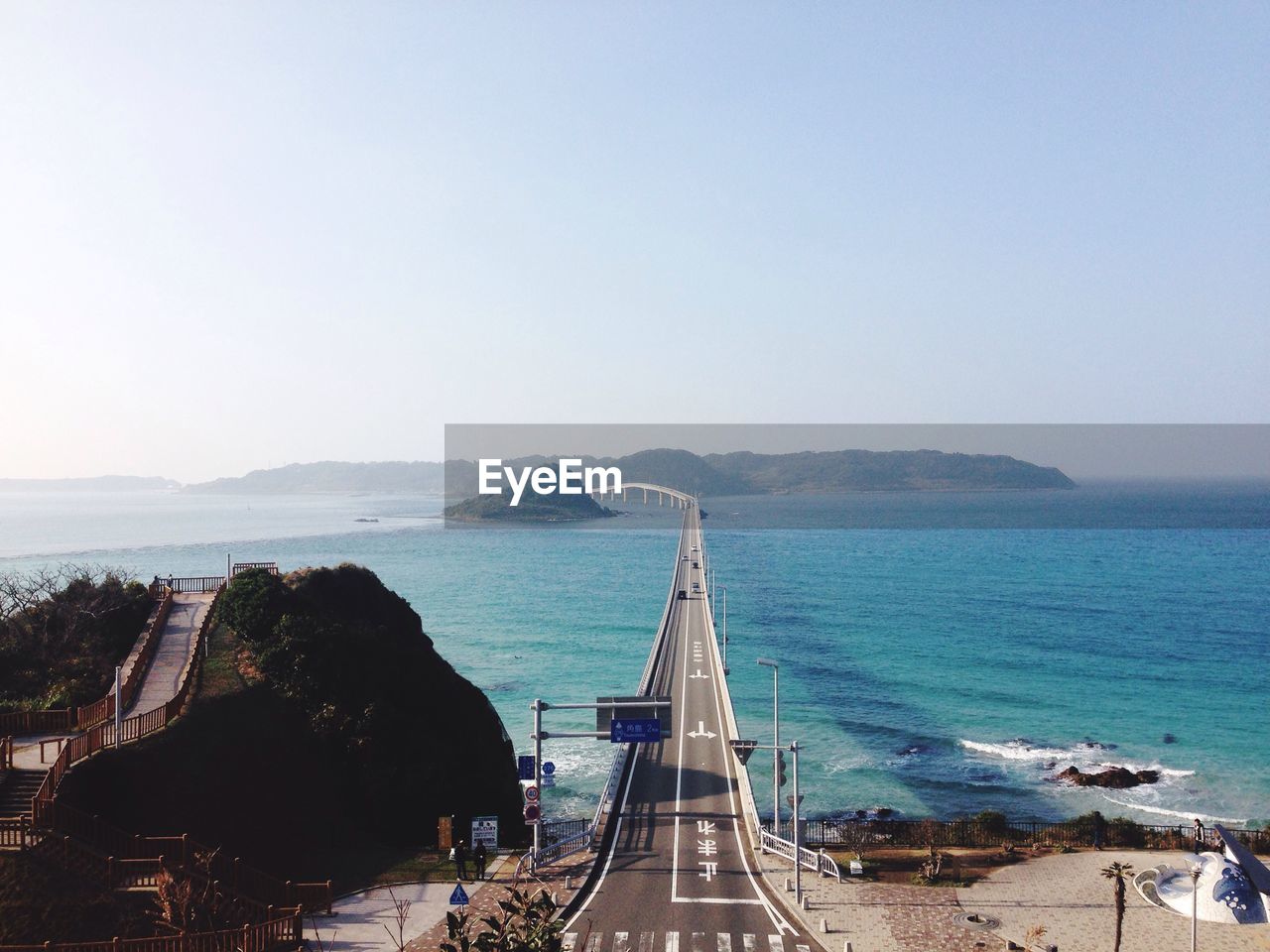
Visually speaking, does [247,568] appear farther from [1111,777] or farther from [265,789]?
[1111,777]

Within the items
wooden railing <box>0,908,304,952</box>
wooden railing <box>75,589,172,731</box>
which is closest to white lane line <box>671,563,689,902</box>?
wooden railing <box>0,908,304,952</box>

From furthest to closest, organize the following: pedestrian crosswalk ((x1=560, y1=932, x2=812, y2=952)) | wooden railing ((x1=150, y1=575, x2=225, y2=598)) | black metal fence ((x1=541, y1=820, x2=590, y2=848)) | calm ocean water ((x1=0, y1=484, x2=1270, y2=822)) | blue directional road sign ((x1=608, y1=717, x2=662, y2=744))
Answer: calm ocean water ((x1=0, y1=484, x2=1270, y2=822)) → wooden railing ((x1=150, y1=575, x2=225, y2=598)) → blue directional road sign ((x1=608, y1=717, x2=662, y2=744)) → black metal fence ((x1=541, y1=820, x2=590, y2=848)) → pedestrian crosswalk ((x1=560, y1=932, x2=812, y2=952))

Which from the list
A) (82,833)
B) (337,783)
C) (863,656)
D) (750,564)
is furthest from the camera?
(750,564)

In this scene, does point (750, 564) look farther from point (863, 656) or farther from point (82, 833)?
point (82, 833)

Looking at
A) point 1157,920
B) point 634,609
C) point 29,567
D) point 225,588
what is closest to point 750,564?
point 634,609

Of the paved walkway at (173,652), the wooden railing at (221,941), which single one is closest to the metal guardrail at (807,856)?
the wooden railing at (221,941)

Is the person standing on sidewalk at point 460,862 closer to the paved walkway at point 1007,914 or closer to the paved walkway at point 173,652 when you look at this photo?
the paved walkway at point 1007,914

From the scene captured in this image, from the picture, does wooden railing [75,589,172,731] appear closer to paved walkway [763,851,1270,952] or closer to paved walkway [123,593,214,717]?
paved walkway [123,593,214,717]
